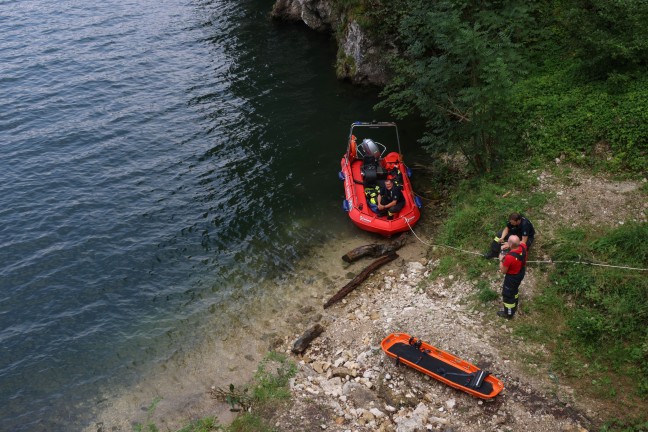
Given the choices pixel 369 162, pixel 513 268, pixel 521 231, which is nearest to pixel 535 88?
pixel 369 162

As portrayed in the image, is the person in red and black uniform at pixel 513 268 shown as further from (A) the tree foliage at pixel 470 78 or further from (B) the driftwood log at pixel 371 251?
(A) the tree foliage at pixel 470 78

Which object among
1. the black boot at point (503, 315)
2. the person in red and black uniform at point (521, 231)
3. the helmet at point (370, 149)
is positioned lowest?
the black boot at point (503, 315)

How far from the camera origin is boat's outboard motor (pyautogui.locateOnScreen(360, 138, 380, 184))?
65.3 ft

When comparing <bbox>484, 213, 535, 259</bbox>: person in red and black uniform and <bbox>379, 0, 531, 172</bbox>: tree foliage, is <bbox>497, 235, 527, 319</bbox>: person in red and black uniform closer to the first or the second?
<bbox>484, 213, 535, 259</bbox>: person in red and black uniform

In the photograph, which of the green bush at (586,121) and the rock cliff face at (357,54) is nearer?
the green bush at (586,121)

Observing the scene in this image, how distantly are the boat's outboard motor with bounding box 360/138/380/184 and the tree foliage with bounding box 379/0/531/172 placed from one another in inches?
101

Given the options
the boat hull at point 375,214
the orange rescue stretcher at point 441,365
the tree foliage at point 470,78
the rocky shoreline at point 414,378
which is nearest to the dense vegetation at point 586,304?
the rocky shoreline at point 414,378

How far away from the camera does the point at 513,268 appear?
12.3m

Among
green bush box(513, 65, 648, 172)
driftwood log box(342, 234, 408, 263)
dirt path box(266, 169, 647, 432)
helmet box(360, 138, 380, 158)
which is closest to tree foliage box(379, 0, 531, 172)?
green bush box(513, 65, 648, 172)

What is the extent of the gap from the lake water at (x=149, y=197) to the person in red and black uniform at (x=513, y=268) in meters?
6.17

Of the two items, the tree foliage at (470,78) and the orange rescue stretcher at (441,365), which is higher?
the tree foliage at (470,78)

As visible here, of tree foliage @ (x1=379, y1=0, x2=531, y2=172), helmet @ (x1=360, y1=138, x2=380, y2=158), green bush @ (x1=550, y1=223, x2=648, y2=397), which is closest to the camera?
green bush @ (x1=550, y1=223, x2=648, y2=397)

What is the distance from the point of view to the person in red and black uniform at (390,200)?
18.4 m

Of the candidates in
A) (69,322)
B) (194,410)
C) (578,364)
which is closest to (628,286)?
(578,364)
